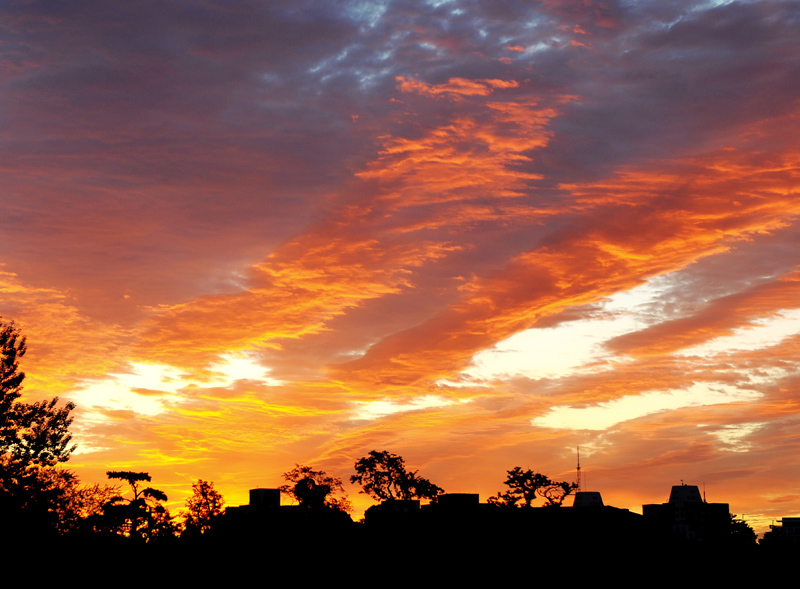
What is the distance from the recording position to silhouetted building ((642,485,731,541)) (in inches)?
4656

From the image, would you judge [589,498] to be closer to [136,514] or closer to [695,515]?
[695,515]

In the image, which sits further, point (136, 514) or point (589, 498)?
point (589, 498)

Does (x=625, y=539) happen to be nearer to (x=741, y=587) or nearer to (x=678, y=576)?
(x=678, y=576)

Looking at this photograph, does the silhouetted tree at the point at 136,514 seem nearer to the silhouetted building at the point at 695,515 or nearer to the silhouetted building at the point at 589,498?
the silhouetted building at the point at 695,515

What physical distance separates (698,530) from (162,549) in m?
118

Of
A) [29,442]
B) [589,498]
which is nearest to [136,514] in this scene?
[29,442]

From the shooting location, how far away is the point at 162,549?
1721 inches

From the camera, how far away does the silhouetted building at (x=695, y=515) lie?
4656 inches

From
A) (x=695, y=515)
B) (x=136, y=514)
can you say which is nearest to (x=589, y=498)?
(x=695, y=515)

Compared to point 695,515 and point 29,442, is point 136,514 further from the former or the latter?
point 695,515

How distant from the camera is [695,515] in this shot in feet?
508

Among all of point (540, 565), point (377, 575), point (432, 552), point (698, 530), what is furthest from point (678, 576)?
point (698, 530)

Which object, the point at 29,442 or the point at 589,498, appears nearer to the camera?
the point at 29,442

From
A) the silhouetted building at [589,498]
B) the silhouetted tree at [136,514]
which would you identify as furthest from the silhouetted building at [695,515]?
the silhouetted tree at [136,514]
